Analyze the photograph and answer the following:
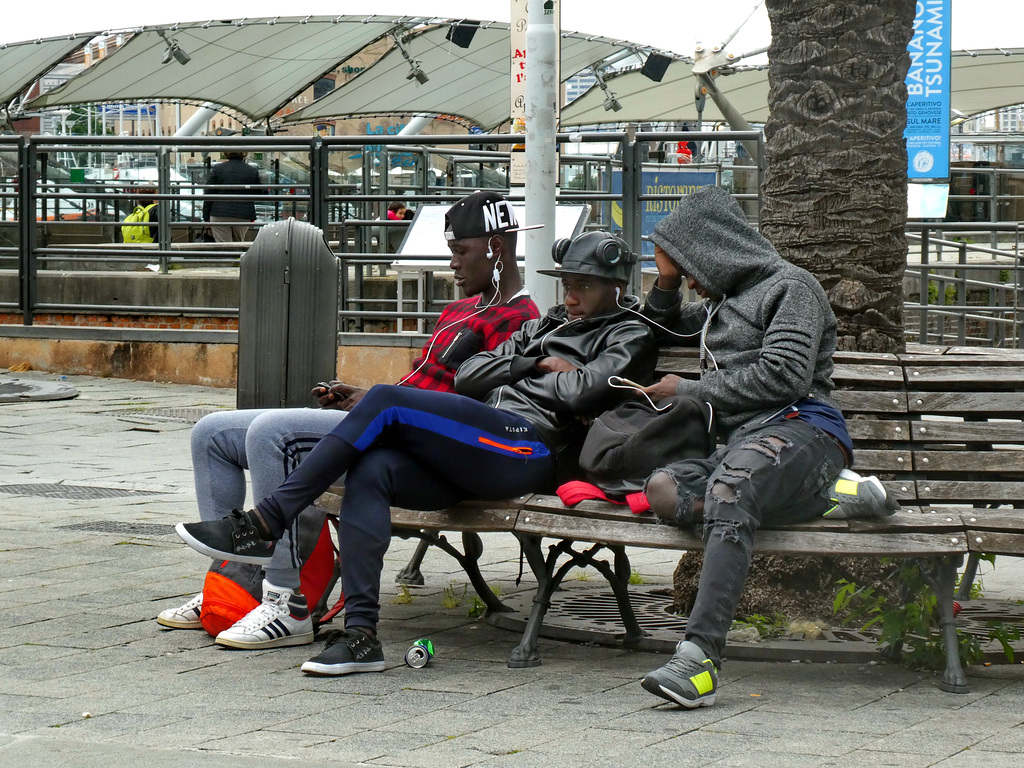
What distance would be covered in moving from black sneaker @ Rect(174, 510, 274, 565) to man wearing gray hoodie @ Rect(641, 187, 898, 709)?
1255 millimetres

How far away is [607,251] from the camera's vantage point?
473 cm

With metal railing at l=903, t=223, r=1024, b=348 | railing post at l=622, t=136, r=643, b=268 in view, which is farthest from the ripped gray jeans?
metal railing at l=903, t=223, r=1024, b=348

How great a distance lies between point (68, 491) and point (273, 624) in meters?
3.51

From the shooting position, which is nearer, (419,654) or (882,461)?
(419,654)

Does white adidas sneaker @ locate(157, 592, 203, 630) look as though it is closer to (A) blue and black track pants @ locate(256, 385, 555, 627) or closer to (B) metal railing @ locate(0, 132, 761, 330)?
(A) blue and black track pants @ locate(256, 385, 555, 627)

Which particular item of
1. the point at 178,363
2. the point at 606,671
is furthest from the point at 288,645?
the point at 178,363

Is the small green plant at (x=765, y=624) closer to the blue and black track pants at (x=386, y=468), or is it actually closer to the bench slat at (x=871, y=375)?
the bench slat at (x=871, y=375)

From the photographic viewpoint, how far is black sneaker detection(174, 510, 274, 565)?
4.39 m

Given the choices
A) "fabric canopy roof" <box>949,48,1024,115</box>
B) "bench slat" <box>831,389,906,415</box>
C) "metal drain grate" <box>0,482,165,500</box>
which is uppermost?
"fabric canopy roof" <box>949,48,1024,115</box>

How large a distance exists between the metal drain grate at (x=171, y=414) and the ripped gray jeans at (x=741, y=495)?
6862mm

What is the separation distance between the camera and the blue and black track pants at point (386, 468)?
4312mm

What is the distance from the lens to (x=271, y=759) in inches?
133

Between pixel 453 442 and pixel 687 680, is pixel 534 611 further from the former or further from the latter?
pixel 687 680

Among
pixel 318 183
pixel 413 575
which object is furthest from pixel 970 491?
pixel 318 183
